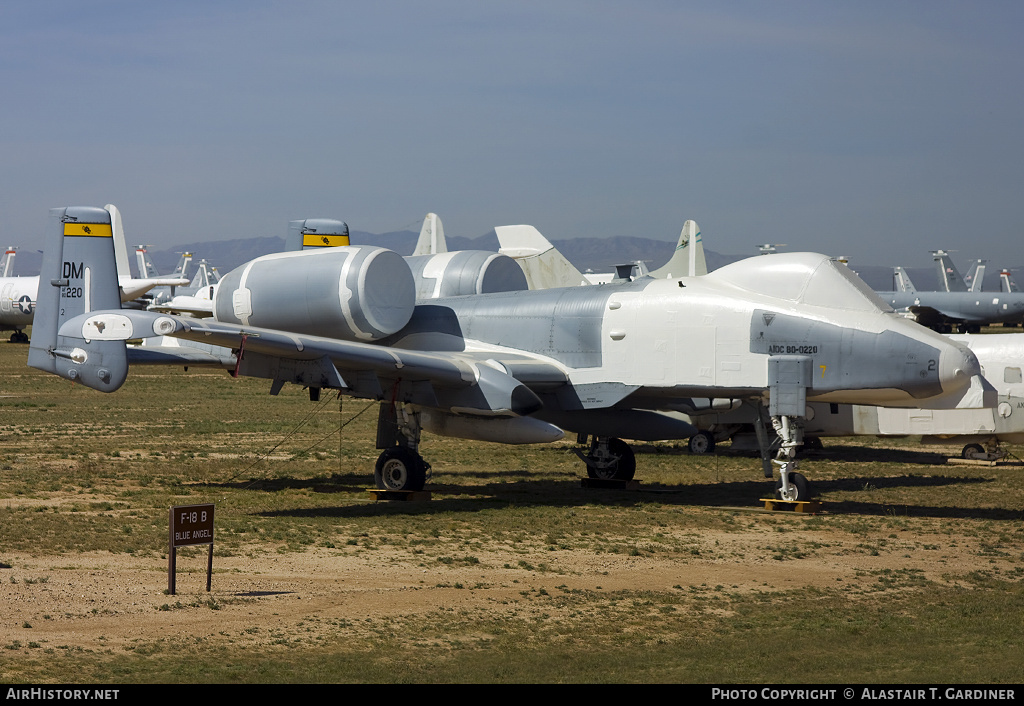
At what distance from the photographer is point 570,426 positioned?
1916 centimetres

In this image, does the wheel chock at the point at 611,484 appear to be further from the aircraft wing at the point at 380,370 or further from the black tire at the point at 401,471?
the black tire at the point at 401,471

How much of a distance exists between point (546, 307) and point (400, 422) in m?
3.14

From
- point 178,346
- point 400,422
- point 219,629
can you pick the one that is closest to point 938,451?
point 400,422

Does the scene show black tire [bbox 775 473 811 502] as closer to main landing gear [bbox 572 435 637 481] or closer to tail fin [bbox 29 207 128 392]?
main landing gear [bbox 572 435 637 481]

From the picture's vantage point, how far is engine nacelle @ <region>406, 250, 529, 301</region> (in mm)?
21031

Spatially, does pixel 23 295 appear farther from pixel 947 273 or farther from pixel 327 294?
pixel 947 273

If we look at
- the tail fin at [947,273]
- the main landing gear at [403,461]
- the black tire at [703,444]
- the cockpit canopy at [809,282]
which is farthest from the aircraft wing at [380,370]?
the tail fin at [947,273]

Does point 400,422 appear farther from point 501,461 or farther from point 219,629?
point 219,629

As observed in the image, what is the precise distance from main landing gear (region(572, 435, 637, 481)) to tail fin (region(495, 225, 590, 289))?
5701 mm

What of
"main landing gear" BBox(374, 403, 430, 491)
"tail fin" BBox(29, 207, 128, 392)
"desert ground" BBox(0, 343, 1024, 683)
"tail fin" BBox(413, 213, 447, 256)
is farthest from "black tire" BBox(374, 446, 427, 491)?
"tail fin" BBox(413, 213, 447, 256)

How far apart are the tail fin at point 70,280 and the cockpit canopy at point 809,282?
1031 cm

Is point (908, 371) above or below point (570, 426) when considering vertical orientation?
above

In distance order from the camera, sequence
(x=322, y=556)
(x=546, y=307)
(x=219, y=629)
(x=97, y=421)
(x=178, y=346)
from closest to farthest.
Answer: (x=219, y=629)
(x=322, y=556)
(x=546, y=307)
(x=178, y=346)
(x=97, y=421)

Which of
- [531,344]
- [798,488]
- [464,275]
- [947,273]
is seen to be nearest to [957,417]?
[798,488]
